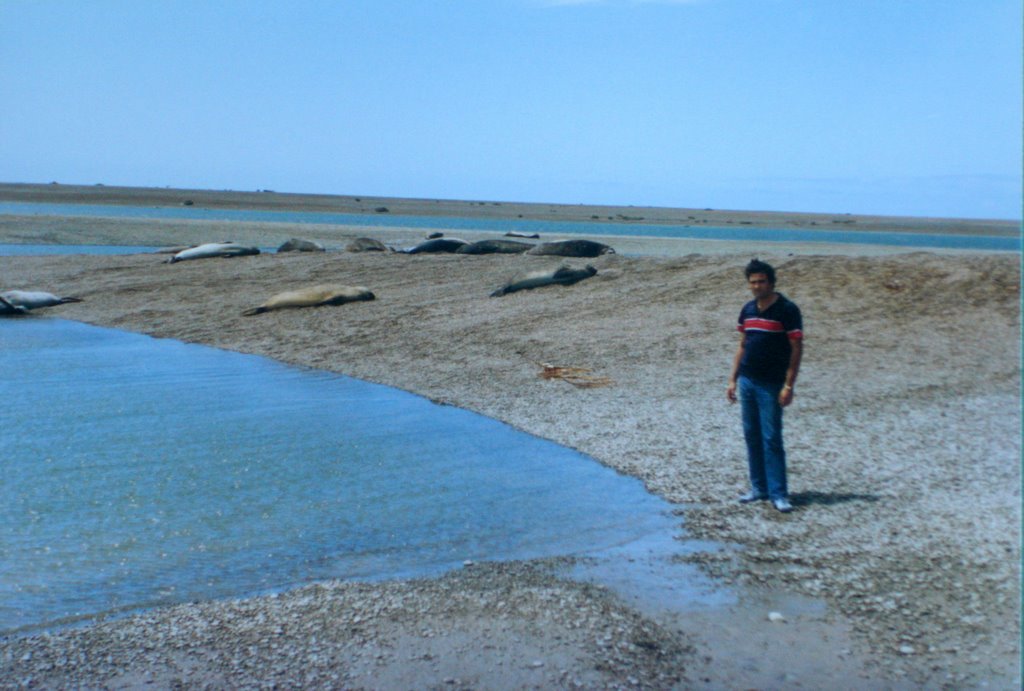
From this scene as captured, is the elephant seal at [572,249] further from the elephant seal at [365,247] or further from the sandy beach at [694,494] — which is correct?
the elephant seal at [365,247]

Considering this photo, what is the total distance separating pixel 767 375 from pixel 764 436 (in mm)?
440

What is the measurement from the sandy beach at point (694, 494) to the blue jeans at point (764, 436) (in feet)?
0.88

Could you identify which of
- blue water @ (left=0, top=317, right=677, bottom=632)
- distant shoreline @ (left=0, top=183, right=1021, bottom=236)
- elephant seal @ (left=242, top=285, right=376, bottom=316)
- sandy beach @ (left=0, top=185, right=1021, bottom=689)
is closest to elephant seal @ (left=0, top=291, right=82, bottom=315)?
sandy beach @ (left=0, top=185, right=1021, bottom=689)

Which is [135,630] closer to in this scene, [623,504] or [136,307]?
[623,504]

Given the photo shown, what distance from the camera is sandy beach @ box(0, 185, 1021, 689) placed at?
197 inches

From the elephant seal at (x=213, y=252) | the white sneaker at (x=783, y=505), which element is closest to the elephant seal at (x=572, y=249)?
the elephant seal at (x=213, y=252)

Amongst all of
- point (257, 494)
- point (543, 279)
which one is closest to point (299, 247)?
point (543, 279)

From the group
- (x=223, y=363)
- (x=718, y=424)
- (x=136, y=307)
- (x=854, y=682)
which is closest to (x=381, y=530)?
(x=854, y=682)

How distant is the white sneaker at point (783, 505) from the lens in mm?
7363

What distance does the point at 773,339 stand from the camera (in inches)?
300

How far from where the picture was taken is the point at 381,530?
7238mm

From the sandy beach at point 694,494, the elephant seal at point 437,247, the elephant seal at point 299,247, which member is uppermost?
the elephant seal at point 437,247

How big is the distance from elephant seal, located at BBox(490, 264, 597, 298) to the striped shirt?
449 inches

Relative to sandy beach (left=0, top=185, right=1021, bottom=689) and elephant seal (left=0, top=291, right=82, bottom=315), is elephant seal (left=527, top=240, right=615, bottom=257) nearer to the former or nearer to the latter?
sandy beach (left=0, top=185, right=1021, bottom=689)
